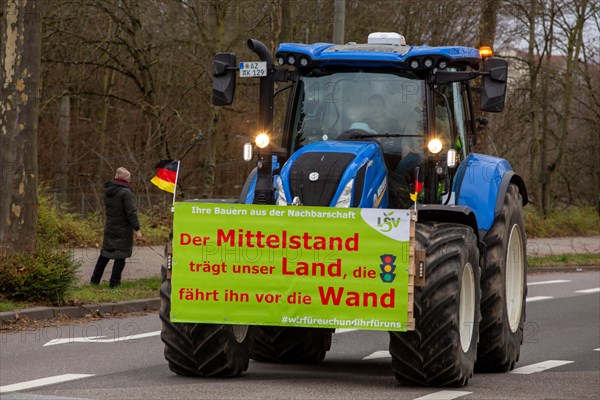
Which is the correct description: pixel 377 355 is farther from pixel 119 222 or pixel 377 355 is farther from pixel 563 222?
pixel 563 222

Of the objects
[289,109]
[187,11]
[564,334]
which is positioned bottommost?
[564,334]

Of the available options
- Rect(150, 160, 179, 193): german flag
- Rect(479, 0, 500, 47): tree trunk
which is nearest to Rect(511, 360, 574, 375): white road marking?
Rect(150, 160, 179, 193): german flag

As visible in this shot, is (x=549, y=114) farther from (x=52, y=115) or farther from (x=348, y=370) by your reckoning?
(x=348, y=370)

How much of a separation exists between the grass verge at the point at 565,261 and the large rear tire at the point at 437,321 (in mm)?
18186

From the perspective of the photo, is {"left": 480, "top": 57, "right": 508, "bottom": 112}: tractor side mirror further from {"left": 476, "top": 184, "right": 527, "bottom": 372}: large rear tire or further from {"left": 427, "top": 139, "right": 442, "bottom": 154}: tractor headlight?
{"left": 476, "top": 184, "right": 527, "bottom": 372}: large rear tire

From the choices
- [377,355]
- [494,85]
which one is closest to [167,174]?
[494,85]

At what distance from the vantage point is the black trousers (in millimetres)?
17625

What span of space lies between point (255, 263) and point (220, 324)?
1.91ft

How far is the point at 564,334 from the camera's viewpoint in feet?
47.8

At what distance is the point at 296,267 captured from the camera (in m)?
8.81

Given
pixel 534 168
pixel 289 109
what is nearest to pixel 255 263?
pixel 289 109

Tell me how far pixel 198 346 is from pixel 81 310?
6158 mm

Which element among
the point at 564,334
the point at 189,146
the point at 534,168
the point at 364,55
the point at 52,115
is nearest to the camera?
the point at 364,55

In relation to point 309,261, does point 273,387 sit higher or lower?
lower
